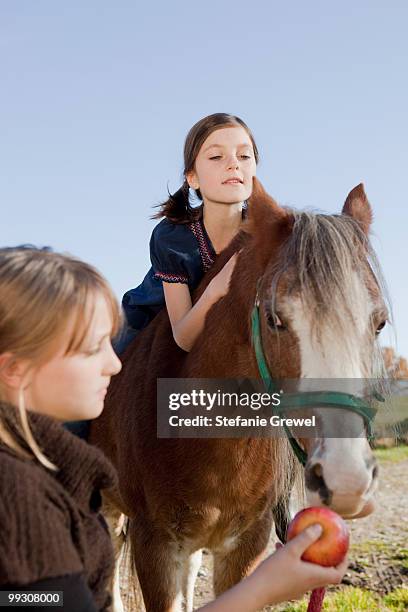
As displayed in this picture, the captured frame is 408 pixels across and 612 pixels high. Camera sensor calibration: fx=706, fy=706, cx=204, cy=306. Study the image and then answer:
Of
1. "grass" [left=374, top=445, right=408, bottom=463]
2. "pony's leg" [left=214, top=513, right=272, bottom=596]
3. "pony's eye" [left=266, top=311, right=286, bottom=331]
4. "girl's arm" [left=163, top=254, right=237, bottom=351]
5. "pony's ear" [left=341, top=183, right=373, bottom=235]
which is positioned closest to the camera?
"pony's eye" [left=266, top=311, right=286, bottom=331]

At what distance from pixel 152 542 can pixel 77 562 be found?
1.99m

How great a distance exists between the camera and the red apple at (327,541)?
5.80 ft

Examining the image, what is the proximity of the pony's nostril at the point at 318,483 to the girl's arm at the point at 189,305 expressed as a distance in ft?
4.29

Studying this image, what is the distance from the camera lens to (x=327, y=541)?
179 centimetres

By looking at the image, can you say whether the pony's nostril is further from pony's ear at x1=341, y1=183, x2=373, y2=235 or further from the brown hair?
the brown hair

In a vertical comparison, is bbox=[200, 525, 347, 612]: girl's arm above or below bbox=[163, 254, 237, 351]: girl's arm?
below

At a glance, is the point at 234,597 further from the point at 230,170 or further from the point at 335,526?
the point at 230,170

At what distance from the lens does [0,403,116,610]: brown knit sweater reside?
1473 millimetres

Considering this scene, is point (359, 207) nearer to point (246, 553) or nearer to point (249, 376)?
point (249, 376)

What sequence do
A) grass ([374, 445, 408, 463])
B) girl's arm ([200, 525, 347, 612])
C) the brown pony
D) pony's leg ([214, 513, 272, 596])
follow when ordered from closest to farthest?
girl's arm ([200, 525, 347, 612]) → the brown pony → pony's leg ([214, 513, 272, 596]) → grass ([374, 445, 408, 463])

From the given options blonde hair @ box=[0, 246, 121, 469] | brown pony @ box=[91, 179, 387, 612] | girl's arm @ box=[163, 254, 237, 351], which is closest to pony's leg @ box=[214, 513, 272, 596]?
brown pony @ box=[91, 179, 387, 612]

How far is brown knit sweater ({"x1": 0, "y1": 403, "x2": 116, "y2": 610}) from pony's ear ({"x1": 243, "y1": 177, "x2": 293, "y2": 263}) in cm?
150

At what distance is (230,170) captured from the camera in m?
3.84

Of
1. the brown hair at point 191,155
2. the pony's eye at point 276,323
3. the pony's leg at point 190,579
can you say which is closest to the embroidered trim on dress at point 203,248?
the brown hair at point 191,155
